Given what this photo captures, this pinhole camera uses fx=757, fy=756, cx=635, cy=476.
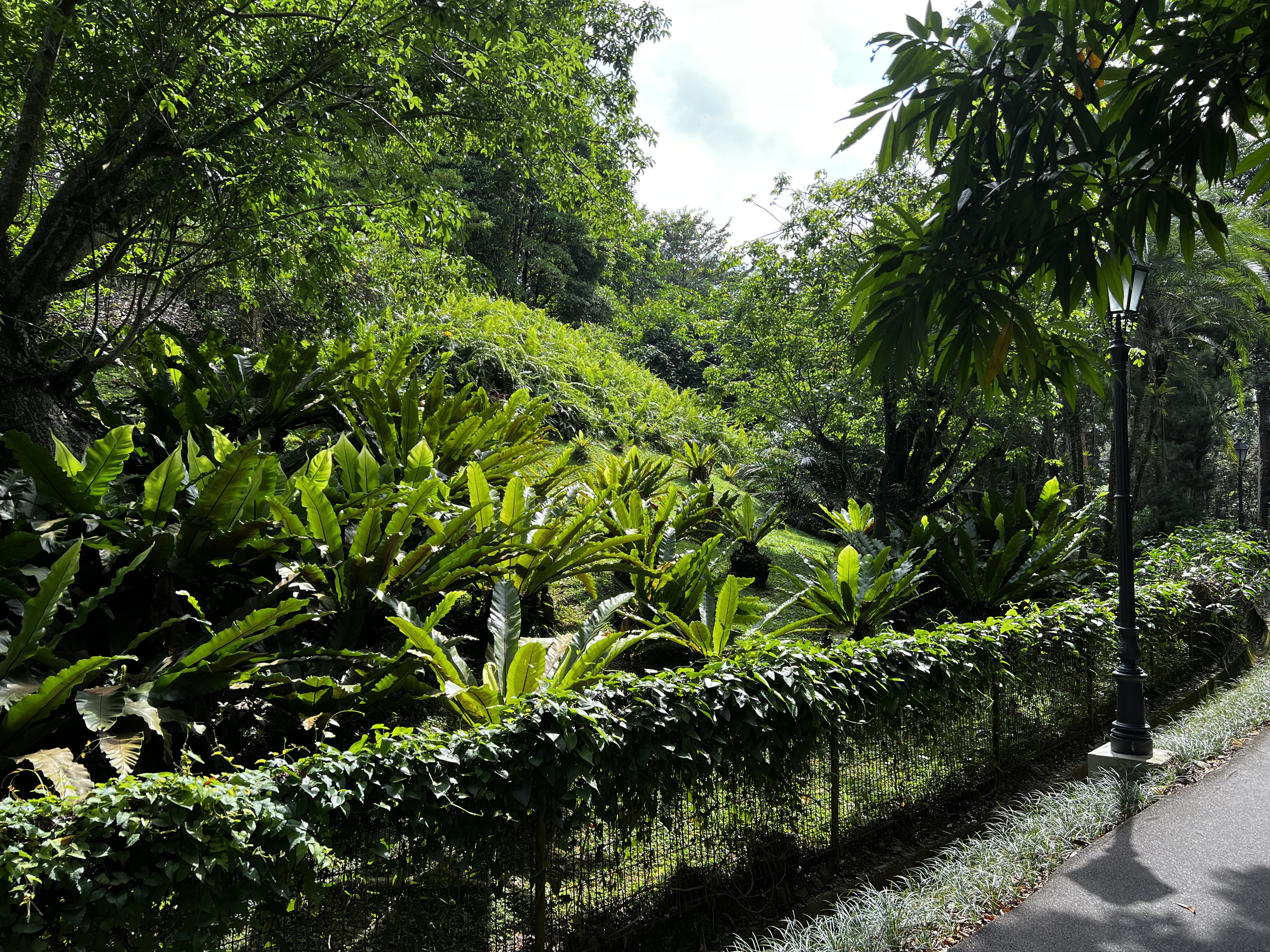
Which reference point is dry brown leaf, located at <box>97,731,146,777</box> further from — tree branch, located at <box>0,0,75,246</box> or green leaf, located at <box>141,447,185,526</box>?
tree branch, located at <box>0,0,75,246</box>

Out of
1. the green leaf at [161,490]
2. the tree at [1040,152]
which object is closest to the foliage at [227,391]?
the green leaf at [161,490]

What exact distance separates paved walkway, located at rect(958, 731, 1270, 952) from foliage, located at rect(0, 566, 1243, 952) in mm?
1189

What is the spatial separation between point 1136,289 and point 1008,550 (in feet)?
10.6

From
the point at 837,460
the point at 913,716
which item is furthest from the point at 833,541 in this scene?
the point at 913,716

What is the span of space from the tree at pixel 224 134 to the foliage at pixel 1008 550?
5.74m

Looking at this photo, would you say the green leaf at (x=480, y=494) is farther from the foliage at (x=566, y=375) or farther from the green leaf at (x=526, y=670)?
the foliage at (x=566, y=375)

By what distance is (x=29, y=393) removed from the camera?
487 centimetres

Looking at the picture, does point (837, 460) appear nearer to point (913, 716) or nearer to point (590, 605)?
point (590, 605)

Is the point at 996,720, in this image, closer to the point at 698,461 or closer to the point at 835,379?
the point at 835,379

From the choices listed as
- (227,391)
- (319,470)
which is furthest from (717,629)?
(227,391)

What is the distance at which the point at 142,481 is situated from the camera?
17.6ft

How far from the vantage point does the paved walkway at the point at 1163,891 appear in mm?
3439

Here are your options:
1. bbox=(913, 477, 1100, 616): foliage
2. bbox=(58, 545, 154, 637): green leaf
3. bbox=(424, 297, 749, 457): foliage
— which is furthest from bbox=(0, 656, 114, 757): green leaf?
bbox=(424, 297, 749, 457): foliage

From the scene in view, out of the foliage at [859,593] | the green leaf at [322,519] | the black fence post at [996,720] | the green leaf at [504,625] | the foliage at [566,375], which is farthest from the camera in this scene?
the foliage at [566,375]
